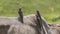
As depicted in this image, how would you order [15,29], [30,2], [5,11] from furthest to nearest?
1. [30,2]
2. [5,11]
3. [15,29]

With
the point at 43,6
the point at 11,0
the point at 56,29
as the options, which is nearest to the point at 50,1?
the point at 43,6

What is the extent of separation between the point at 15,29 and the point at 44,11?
7.59 meters

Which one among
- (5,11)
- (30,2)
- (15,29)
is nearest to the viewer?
(15,29)

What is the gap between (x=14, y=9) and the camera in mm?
10023

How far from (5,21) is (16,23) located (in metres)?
0.12

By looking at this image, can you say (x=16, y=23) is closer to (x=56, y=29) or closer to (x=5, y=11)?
(x=56, y=29)

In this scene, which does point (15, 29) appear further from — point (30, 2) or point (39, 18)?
point (30, 2)

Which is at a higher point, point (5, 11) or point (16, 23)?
point (16, 23)

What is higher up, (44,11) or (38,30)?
(38,30)

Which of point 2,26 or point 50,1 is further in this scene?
point 50,1

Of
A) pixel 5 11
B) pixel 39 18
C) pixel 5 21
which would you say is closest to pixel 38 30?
pixel 39 18

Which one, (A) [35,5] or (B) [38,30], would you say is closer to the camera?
(B) [38,30]

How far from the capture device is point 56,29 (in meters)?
3.07

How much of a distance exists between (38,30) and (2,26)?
0.39m
